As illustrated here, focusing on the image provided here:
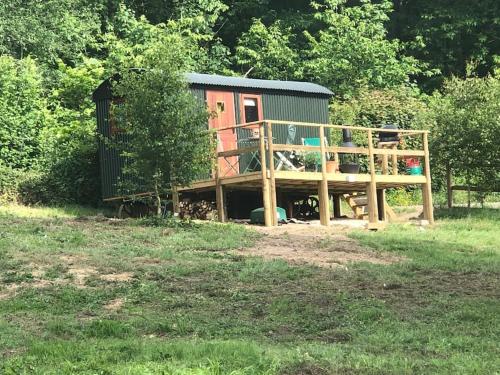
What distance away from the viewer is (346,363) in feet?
21.4

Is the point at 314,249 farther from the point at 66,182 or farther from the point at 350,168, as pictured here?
the point at 66,182

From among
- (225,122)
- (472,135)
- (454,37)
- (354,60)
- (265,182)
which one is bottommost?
(265,182)

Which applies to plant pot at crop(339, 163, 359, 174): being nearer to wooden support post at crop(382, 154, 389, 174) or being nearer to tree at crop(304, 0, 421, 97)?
wooden support post at crop(382, 154, 389, 174)

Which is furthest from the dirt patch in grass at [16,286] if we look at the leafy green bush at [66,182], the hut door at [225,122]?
the leafy green bush at [66,182]

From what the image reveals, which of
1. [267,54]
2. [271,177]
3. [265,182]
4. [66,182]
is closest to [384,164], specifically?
[271,177]

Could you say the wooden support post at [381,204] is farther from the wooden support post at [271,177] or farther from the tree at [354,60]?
the tree at [354,60]

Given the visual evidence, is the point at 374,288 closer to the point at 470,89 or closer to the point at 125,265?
the point at 125,265

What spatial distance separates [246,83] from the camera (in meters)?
20.0

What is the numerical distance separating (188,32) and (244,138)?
12425 millimetres

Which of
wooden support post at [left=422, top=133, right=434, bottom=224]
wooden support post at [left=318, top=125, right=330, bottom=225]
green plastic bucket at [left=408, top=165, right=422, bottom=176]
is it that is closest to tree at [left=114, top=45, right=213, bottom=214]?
wooden support post at [left=318, top=125, right=330, bottom=225]

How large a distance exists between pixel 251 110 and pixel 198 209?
116 inches

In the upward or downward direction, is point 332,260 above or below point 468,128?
below

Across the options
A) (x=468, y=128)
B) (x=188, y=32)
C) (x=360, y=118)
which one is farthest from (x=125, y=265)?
(x=188, y=32)

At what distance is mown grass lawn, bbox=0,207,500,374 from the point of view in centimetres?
656
